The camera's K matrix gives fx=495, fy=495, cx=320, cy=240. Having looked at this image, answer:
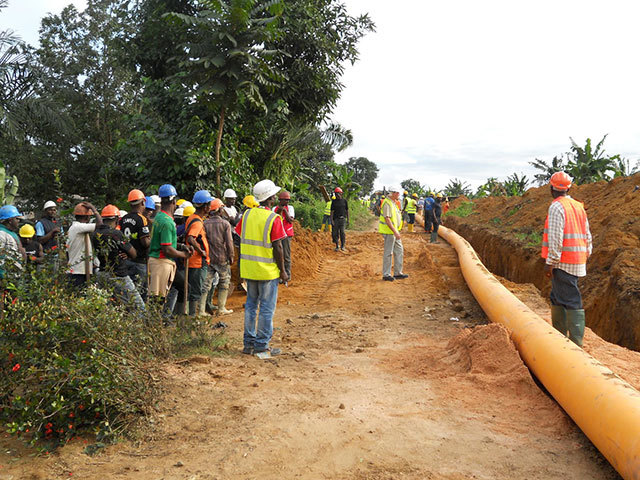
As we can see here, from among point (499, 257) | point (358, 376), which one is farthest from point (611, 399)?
point (499, 257)

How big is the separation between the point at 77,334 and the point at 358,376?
2.53 metres

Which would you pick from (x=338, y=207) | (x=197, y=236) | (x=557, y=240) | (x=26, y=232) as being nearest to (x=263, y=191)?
(x=197, y=236)

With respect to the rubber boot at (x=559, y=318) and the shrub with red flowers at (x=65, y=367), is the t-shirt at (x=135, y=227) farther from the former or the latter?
the rubber boot at (x=559, y=318)

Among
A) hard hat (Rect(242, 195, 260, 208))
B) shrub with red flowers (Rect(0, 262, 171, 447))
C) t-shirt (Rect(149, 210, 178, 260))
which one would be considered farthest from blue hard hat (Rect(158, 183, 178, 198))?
shrub with red flowers (Rect(0, 262, 171, 447))

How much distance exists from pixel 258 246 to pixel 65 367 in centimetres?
246

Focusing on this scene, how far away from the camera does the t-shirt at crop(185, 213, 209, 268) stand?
21.0 feet

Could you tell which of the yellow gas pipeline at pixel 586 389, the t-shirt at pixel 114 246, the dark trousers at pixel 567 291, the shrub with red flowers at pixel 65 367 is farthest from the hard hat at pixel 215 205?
the dark trousers at pixel 567 291

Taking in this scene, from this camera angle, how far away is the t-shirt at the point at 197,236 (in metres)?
6.41

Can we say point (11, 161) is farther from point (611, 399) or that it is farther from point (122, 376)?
point (611, 399)

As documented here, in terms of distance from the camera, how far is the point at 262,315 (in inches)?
216

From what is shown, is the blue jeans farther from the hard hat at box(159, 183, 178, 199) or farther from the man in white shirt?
the man in white shirt

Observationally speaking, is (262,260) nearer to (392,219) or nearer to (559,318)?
(559,318)

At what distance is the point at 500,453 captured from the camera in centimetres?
326

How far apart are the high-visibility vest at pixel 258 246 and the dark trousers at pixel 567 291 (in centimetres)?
304
